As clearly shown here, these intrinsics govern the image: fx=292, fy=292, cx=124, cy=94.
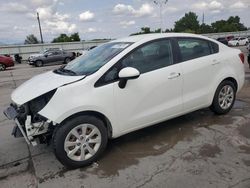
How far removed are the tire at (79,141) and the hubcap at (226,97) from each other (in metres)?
2.57

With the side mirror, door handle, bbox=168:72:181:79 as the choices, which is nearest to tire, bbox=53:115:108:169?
the side mirror

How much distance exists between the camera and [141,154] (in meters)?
4.17

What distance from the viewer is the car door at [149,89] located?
408 centimetres

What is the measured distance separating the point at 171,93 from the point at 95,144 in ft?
4.72

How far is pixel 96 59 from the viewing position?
4.49 metres

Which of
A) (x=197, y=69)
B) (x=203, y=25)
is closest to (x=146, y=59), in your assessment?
(x=197, y=69)

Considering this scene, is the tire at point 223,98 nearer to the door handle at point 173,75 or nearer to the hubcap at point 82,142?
the door handle at point 173,75

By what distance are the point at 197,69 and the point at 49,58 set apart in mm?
23792

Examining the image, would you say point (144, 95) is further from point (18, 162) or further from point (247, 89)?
point (247, 89)

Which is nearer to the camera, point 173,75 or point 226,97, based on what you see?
point 173,75

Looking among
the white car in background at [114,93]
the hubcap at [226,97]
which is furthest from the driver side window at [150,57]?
the hubcap at [226,97]

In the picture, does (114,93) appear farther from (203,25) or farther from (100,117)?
(203,25)

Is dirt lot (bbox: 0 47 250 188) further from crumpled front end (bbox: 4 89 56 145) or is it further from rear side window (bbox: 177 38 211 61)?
rear side window (bbox: 177 38 211 61)

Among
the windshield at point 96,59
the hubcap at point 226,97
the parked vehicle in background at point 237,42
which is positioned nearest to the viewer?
the windshield at point 96,59
